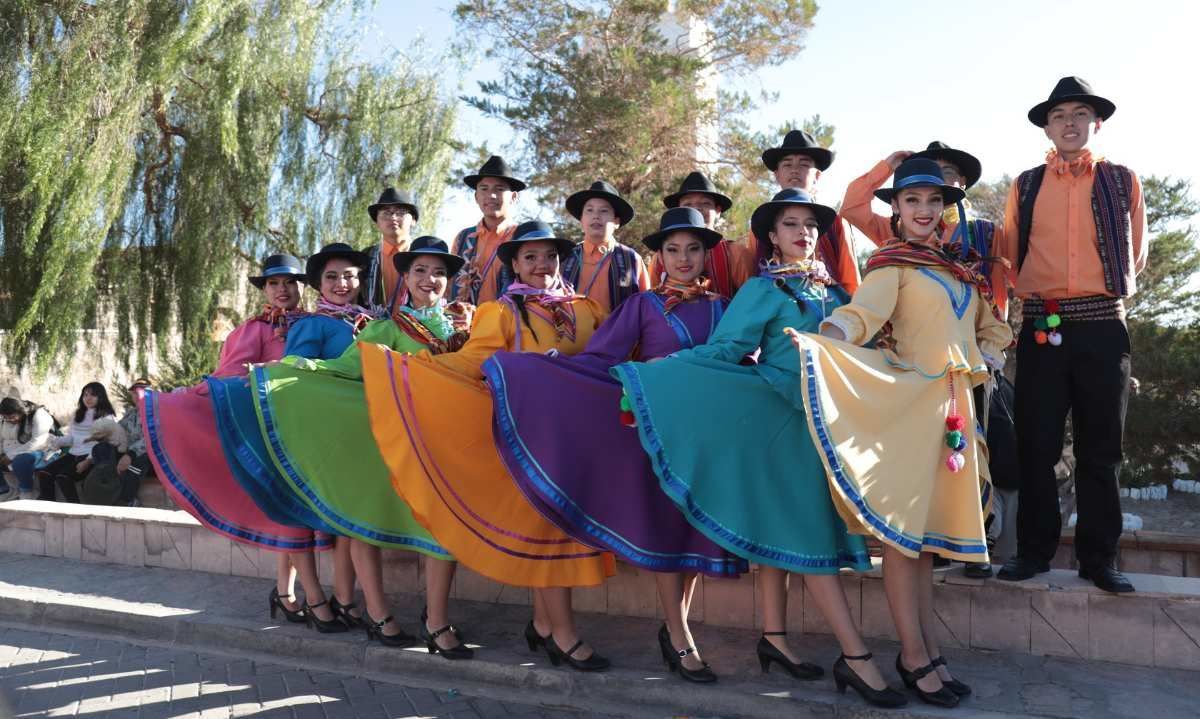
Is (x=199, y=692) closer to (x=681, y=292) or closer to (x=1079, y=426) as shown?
(x=681, y=292)

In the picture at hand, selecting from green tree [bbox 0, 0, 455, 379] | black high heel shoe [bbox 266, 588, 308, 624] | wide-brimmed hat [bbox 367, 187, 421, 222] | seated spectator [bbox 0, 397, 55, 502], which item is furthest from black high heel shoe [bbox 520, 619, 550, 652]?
green tree [bbox 0, 0, 455, 379]

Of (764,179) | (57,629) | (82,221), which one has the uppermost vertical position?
(764,179)

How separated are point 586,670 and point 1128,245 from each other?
324cm

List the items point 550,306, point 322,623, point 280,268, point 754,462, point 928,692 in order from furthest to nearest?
1. point 280,268
2. point 322,623
3. point 550,306
4. point 754,462
5. point 928,692

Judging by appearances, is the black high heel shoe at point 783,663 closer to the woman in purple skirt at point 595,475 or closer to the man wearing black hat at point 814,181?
the woman in purple skirt at point 595,475

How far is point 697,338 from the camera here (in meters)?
4.89

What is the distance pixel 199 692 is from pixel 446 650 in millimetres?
1215

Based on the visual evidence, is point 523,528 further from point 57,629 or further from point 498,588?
point 57,629

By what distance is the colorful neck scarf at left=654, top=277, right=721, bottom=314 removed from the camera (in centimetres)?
491

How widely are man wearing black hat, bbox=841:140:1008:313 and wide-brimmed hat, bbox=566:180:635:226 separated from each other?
1346mm

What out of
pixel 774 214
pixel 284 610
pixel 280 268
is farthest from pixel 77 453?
pixel 774 214

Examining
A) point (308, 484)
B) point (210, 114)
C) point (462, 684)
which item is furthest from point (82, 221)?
point (462, 684)

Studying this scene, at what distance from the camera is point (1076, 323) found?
15.4 feet

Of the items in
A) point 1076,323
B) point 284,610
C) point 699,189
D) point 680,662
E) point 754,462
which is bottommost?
point 284,610
